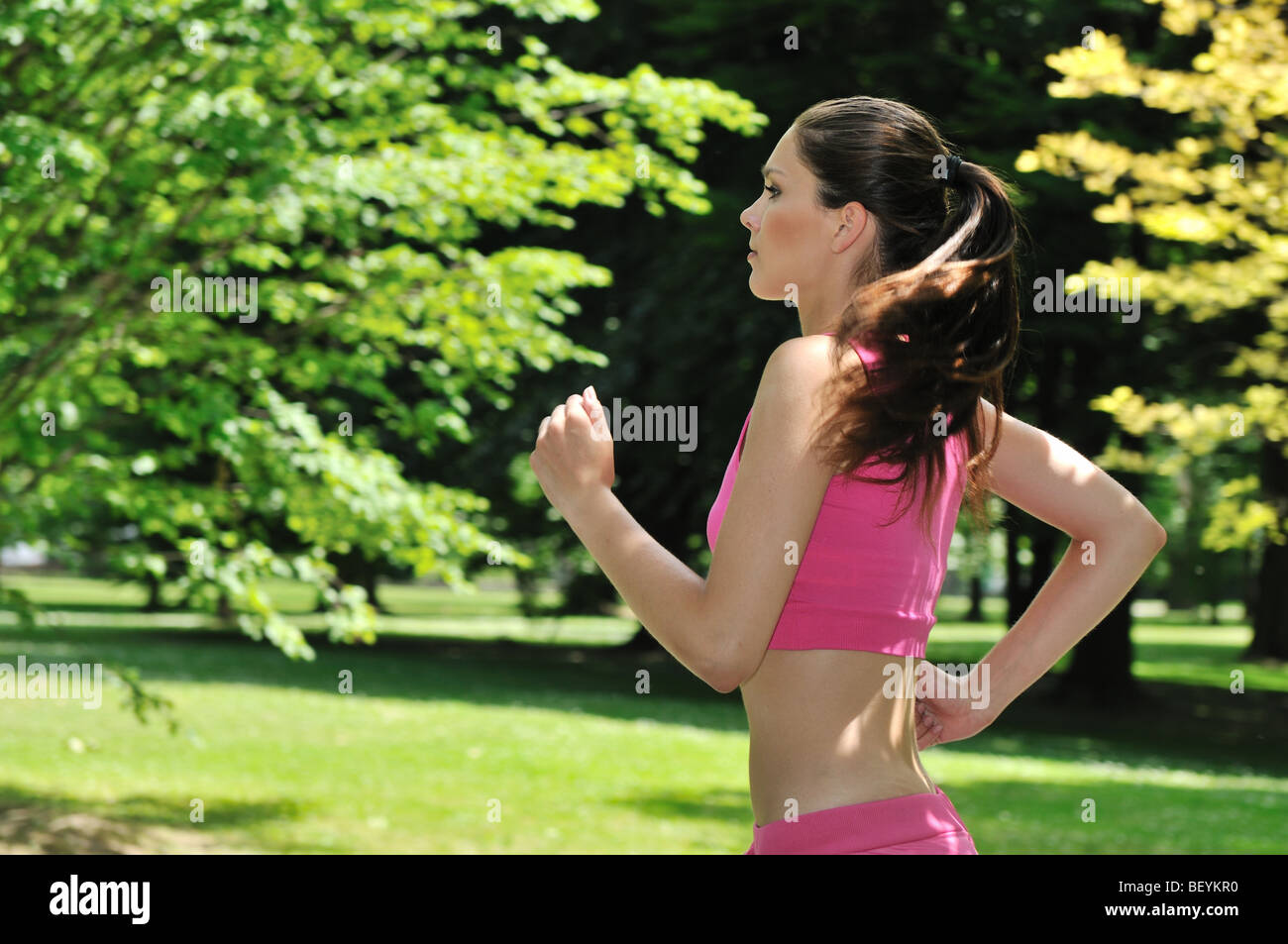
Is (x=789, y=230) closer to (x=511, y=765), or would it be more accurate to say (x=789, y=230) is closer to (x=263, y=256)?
(x=263, y=256)

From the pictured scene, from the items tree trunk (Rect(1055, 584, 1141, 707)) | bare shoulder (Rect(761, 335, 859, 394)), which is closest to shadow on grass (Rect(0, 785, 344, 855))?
bare shoulder (Rect(761, 335, 859, 394))

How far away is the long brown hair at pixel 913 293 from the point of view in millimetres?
1823

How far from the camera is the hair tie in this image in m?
2.09

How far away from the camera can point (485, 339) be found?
8.44m

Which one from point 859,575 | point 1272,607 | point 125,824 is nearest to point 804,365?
point 859,575

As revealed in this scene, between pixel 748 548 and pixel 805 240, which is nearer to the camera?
pixel 748 548

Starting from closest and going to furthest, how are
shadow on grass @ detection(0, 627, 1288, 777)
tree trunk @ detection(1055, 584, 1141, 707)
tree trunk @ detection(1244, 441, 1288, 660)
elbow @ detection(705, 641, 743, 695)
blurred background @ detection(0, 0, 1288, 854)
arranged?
elbow @ detection(705, 641, 743, 695) < blurred background @ detection(0, 0, 1288, 854) < shadow on grass @ detection(0, 627, 1288, 777) < tree trunk @ detection(1055, 584, 1141, 707) < tree trunk @ detection(1244, 441, 1288, 660)

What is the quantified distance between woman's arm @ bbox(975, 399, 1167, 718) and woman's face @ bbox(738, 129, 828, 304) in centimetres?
37

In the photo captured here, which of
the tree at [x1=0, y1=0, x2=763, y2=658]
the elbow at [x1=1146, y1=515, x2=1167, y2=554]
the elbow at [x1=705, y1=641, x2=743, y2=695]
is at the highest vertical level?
the tree at [x1=0, y1=0, x2=763, y2=658]

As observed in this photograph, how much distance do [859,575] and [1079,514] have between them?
0.54m

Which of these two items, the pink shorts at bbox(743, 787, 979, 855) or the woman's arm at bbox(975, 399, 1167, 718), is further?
the woman's arm at bbox(975, 399, 1167, 718)

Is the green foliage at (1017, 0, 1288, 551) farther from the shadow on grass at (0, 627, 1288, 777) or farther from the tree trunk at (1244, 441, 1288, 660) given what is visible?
the tree trunk at (1244, 441, 1288, 660)

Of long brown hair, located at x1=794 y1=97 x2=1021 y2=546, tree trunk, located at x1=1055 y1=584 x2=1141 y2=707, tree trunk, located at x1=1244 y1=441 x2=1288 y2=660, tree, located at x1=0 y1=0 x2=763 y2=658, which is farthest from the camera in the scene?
tree trunk, located at x1=1244 y1=441 x2=1288 y2=660

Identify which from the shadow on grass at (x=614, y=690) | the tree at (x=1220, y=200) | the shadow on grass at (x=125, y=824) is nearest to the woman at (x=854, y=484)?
the tree at (x=1220, y=200)
